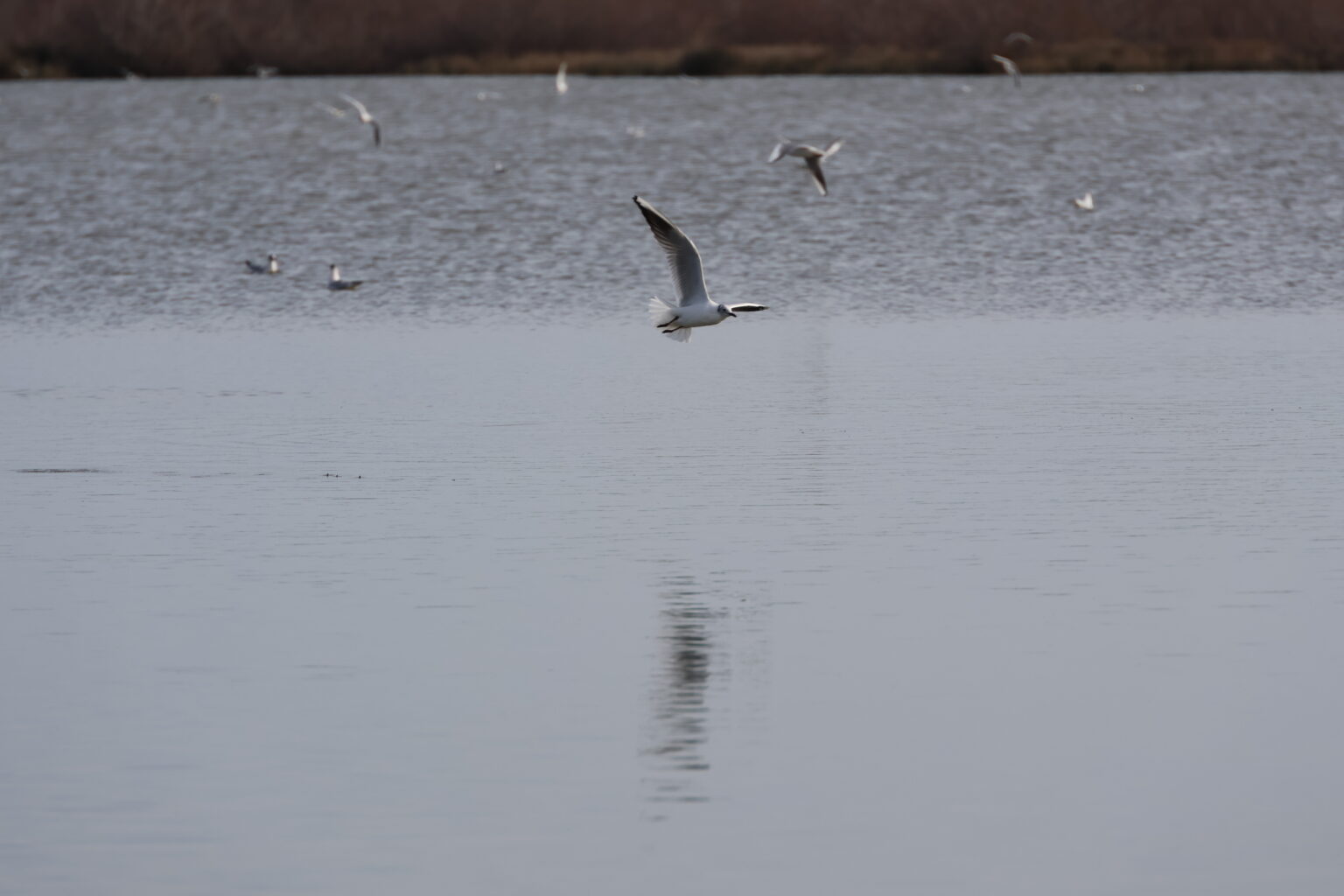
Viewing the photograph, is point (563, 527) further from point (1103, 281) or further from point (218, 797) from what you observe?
point (1103, 281)

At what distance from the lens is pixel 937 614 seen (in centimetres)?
1356

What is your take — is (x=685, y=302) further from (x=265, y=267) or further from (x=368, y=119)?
(x=368, y=119)

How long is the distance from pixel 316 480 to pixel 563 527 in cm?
306

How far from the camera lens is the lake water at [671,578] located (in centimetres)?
987

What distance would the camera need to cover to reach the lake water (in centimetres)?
987

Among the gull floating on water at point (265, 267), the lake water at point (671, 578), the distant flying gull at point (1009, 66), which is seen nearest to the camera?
the lake water at point (671, 578)

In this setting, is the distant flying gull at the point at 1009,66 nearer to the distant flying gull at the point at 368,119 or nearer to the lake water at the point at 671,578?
the distant flying gull at the point at 368,119

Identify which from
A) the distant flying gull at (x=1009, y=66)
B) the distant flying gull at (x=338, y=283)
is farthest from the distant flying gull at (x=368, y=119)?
the distant flying gull at (x=1009, y=66)

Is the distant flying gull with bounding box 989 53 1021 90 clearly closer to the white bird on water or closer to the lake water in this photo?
the lake water

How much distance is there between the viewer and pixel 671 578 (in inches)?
577

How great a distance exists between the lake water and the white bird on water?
1.02 m

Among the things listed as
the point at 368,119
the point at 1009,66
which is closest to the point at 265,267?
the point at 368,119

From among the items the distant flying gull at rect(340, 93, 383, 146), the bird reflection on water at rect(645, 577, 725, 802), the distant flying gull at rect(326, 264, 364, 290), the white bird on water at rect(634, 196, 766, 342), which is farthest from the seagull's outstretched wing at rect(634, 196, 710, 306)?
the distant flying gull at rect(340, 93, 383, 146)

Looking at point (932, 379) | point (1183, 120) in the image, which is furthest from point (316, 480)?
point (1183, 120)
